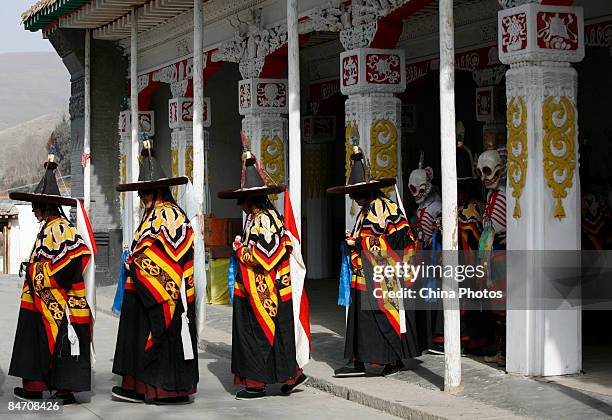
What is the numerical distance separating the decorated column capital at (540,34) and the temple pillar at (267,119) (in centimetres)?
564

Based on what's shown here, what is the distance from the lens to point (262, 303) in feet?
29.0

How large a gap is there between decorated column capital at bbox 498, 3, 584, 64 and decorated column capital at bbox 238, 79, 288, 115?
5.62 meters

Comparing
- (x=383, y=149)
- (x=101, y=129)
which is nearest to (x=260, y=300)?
(x=383, y=149)

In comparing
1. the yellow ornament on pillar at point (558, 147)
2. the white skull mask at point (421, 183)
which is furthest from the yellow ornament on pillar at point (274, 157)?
the yellow ornament on pillar at point (558, 147)

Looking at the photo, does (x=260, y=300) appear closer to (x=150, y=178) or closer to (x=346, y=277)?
(x=346, y=277)

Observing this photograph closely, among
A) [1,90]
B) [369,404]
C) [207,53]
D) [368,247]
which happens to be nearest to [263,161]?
[207,53]

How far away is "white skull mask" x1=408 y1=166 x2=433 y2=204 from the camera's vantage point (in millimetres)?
10750

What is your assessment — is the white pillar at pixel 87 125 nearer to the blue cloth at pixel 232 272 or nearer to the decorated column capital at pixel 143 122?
the decorated column capital at pixel 143 122

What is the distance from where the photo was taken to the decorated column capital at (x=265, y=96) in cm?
1417

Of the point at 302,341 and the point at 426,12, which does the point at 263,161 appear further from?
the point at 302,341

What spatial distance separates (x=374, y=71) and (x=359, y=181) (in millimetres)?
2340

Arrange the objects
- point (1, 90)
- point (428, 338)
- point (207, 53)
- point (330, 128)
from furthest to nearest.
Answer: point (1, 90), point (330, 128), point (207, 53), point (428, 338)

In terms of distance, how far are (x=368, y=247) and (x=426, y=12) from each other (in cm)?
593

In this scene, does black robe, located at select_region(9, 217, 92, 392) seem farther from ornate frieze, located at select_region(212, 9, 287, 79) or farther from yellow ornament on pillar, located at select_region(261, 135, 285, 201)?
yellow ornament on pillar, located at select_region(261, 135, 285, 201)
